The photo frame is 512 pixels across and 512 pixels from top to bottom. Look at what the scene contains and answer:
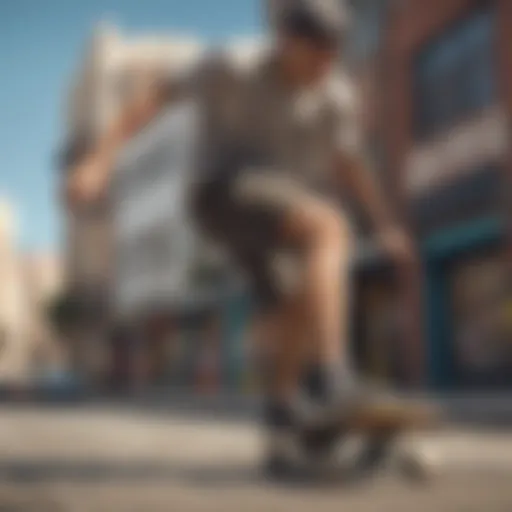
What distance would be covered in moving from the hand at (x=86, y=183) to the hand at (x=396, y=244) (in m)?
0.67

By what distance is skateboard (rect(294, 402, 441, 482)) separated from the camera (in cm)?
214

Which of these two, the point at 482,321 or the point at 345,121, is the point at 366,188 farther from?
the point at 482,321

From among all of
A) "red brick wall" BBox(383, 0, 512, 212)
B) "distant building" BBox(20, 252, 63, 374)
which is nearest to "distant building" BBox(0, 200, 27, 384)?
"distant building" BBox(20, 252, 63, 374)

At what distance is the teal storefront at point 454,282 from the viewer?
10562 mm

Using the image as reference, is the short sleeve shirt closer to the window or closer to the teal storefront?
the teal storefront

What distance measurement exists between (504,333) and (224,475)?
26.1 ft

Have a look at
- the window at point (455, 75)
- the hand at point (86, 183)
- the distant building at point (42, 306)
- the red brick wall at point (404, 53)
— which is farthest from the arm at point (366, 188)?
the red brick wall at point (404, 53)

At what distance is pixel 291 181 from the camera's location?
7.54ft

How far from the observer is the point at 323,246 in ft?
7.64

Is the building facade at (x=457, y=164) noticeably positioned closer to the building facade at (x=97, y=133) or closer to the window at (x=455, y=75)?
the window at (x=455, y=75)

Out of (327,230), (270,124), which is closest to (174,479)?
(327,230)

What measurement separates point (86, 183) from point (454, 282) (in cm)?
1005

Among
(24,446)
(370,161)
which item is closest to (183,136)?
(370,161)

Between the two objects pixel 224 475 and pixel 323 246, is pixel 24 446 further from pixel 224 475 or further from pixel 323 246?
pixel 323 246
